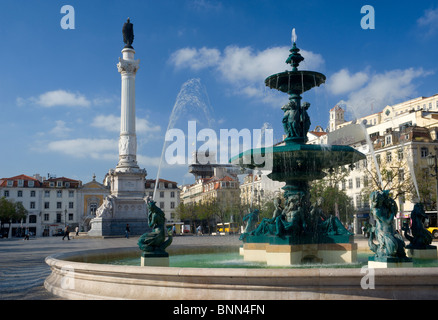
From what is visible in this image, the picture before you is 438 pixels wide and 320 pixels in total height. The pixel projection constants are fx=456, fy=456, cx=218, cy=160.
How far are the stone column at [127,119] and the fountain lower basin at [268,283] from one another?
3968 centimetres

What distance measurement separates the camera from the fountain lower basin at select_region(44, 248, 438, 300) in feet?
20.7

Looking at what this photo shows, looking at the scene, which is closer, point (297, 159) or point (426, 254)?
point (297, 159)

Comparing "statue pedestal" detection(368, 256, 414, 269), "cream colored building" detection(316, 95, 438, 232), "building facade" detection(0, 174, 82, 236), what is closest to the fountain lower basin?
"statue pedestal" detection(368, 256, 414, 269)

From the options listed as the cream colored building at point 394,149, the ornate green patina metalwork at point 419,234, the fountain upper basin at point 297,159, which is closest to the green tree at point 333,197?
the cream colored building at point 394,149

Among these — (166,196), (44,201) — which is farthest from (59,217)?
(166,196)

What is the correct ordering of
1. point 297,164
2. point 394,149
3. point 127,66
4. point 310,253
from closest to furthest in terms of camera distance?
point 310,253
point 297,164
point 127,66
point 394,149

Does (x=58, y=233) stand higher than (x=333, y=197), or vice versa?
(x=333, y=197)

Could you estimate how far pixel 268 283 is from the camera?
255 inches

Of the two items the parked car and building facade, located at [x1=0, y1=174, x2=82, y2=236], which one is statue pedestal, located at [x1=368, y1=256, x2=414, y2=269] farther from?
building facade, located at [x1=0, y1=174, x2=82, y2=236]

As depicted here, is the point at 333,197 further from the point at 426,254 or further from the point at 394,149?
the point at 426,254

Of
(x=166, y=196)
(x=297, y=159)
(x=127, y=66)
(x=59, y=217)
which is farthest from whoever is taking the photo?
(x=166, y=196)

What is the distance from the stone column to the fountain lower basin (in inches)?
1562

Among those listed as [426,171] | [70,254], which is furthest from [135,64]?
[70,254]

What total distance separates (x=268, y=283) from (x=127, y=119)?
42.6m
